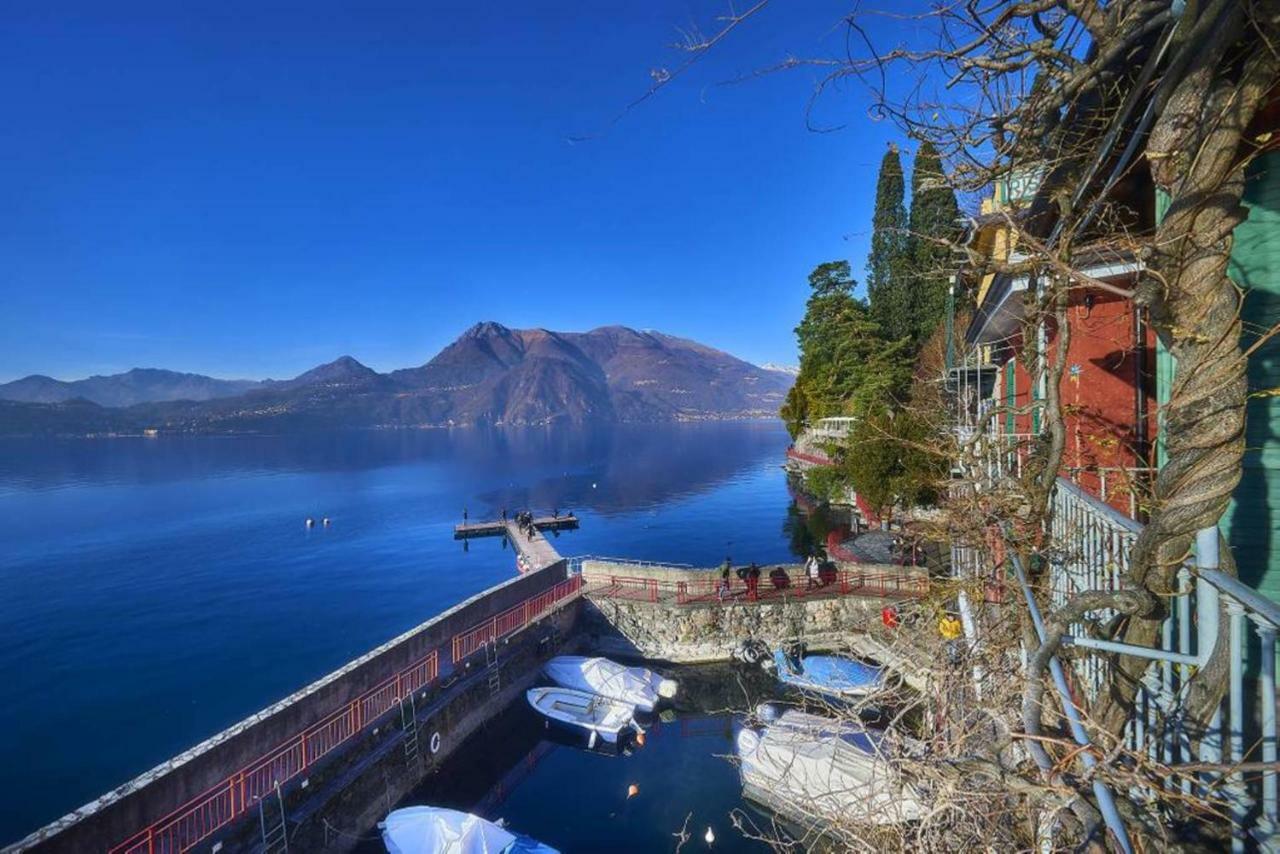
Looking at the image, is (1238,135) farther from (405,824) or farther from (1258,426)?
(405,824)

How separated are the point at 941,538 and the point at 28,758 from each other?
22.9 meters

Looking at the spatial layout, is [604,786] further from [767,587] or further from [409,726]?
[767,587]

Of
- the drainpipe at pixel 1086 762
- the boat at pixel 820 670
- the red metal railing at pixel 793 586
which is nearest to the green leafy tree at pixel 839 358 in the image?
the red metal railing at pixel 793 586

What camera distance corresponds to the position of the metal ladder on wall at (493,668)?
52.1 feet

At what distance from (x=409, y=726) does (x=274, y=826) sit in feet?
11.4

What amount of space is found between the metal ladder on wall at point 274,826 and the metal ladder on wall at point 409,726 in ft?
10.2

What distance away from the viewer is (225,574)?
116 ft

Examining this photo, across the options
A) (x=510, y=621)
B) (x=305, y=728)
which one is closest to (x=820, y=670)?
(x=510, y=621)

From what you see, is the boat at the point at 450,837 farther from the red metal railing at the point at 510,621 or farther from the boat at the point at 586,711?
the boat at the point at 586,711

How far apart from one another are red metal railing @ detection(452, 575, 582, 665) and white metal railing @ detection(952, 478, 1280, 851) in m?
14.4

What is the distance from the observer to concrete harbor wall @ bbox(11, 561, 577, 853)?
7.93 metres

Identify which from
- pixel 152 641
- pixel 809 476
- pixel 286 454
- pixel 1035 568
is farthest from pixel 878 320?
pixel 286 454

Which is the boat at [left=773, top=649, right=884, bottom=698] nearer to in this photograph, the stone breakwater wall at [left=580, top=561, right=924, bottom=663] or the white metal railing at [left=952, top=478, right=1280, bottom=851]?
the stone breakwater wall at [left=580, top=561, right=924, bottom=663]

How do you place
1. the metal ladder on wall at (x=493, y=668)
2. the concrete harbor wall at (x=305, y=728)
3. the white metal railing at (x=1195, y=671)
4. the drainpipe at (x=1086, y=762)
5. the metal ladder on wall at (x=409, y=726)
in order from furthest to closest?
the metal ladder on wall at (x=493, y=668) < the metal ladder on wall at (x=409, y=726) < the concrete harbor wall at (x=305, y=728) < the white metal railing at (x=1195, y=671) < the drainpipe at (x=1086, y=762)
